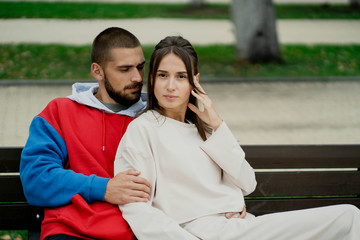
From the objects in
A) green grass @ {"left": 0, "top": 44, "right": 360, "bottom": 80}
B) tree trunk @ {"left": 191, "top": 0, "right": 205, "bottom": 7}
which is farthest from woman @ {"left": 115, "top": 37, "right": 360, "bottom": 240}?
tree trunk @ {"left": 191, "top": 0, "right": 205, "bottom": 7}

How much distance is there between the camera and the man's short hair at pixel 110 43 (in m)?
3.50

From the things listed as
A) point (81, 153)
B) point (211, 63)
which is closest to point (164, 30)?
point (211, 63)

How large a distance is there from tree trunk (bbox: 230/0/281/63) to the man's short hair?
32.8 feet

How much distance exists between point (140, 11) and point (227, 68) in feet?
42.9

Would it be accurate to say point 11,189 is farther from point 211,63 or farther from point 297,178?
point 211,63

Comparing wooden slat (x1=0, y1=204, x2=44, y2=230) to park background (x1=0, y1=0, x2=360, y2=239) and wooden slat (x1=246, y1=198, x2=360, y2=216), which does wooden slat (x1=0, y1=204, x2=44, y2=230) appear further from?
wooden slat (x1=246, y1=198, x2=360, y2=216)

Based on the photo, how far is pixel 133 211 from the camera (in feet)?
9.53

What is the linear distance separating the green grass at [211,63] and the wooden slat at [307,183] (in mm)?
8574

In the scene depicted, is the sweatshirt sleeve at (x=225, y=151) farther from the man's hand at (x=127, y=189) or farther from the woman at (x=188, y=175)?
the man's hand at (x=127, y=189)

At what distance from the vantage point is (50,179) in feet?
9.95

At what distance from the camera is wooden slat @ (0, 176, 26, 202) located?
3.53m

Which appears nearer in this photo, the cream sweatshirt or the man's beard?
the cream sweatshirt

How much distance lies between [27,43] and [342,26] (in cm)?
1271

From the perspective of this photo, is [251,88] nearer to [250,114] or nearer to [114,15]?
[250,114]
